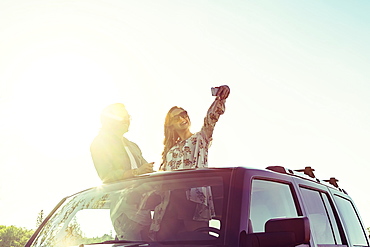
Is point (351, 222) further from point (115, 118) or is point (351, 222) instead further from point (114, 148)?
point (115, 118)

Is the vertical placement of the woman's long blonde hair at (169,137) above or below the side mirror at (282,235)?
above

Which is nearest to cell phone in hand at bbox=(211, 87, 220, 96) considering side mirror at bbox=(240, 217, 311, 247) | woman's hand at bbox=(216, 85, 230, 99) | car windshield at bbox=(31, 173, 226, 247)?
woman's hand at bbox=(216, 85, 230, 99)

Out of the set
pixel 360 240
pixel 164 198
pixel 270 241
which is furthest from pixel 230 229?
pixel 360 240

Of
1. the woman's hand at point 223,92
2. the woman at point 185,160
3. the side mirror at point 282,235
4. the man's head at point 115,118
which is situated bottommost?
the side mirror at point 282,235

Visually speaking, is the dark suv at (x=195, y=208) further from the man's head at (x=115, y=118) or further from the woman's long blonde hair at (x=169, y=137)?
the woman's long blonde hair at (x=169, y=137)

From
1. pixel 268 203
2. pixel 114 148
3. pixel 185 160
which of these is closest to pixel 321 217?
pixel 268 203

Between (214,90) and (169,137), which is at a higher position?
(214,90)

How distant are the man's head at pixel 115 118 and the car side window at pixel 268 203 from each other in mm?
2344

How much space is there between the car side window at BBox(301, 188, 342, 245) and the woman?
4.14 feet

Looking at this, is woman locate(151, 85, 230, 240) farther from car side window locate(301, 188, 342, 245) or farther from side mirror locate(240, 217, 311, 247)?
car side window locate(301, 188, 342, 245)

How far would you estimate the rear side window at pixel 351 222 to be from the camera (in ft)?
19.1

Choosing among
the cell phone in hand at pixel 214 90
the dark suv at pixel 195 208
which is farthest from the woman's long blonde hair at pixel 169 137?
the dark suv at pixel 195 208

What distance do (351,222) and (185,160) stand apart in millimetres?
2411

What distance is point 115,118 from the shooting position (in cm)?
576
